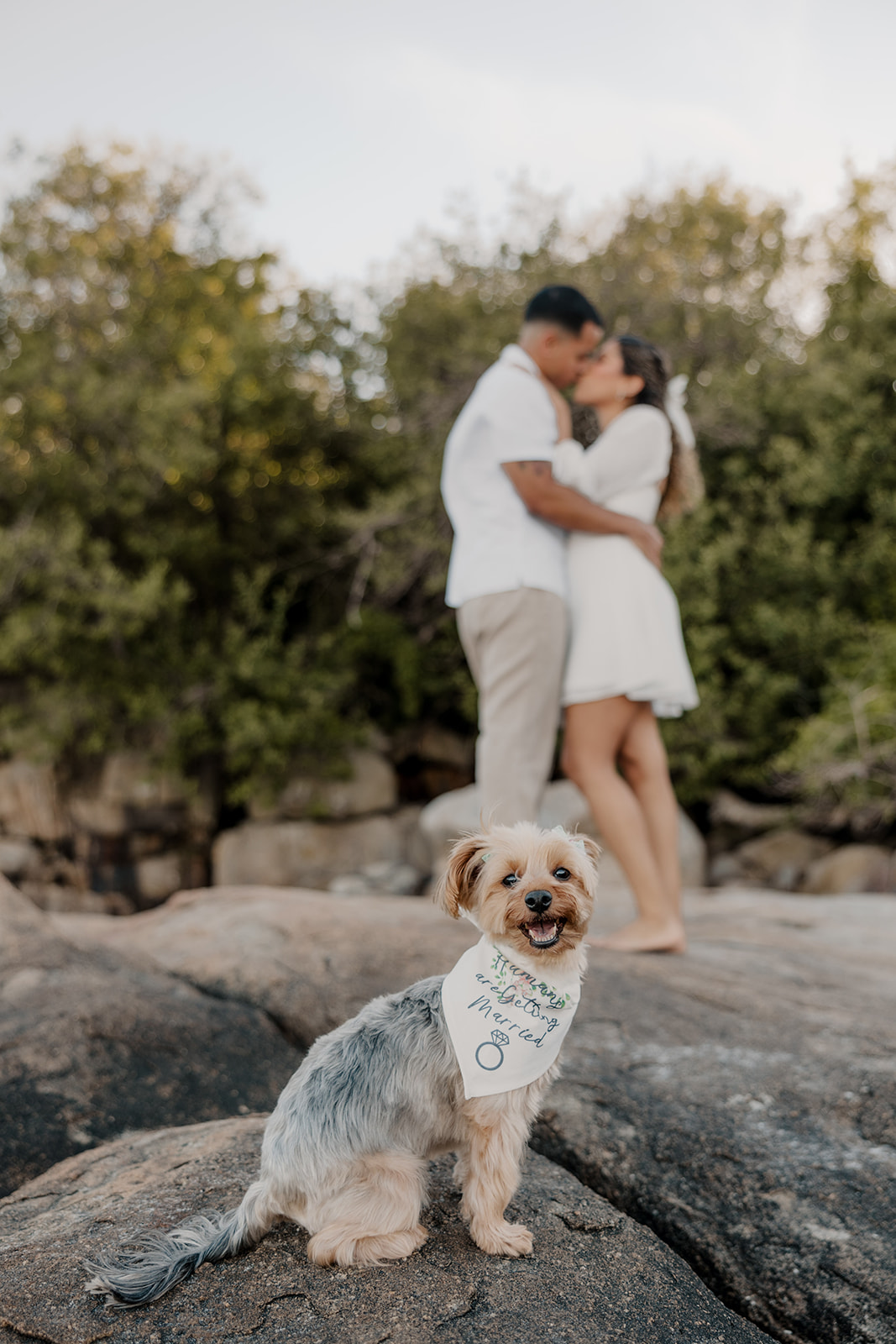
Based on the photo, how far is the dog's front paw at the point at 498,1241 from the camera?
2.16 metres

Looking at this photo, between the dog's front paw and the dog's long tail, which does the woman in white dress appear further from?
the dog's long tail

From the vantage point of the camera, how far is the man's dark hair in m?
4.52

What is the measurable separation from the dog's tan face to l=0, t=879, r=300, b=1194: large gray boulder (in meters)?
1.56

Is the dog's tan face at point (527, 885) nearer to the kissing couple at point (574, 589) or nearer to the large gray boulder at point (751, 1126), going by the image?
the large gray boulder at point (751, 1126)

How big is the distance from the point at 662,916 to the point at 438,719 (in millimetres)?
9732

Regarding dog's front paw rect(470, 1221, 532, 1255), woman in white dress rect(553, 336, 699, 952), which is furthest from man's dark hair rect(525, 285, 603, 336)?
dog's front paw rect(470, 1221, 532, 1255)

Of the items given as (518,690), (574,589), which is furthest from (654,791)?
(574,589)

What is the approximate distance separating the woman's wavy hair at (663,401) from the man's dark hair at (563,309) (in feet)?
0.90

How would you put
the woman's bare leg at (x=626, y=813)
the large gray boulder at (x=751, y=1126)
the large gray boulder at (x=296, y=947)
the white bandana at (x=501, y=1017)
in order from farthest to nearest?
the woman's bare leg at (x=626, y=813) < the large gray boulder at (x=296, y=947) < the large gray boulder at (x=751, y=1126) < the white bandana at (x=501, y=1017)

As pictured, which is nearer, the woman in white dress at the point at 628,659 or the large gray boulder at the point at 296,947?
the large gray boulder at the point at 296,947

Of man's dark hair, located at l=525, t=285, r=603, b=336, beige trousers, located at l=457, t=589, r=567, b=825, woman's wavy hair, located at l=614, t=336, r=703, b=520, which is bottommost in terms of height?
beige trousers, located at l=457, t=589, r=567, b=825

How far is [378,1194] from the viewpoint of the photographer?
6.77 feet

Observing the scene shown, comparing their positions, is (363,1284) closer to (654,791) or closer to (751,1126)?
(751,1126)

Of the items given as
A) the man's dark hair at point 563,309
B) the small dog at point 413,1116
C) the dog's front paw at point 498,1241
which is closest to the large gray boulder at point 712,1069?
the dog's front paw at point 498,1241
